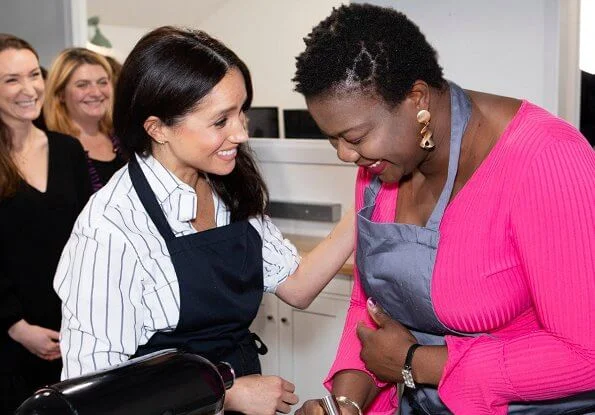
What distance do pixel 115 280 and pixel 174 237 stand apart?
0.14 metres

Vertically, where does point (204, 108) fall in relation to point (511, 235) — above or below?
above

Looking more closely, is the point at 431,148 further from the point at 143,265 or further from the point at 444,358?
the point at 143,265

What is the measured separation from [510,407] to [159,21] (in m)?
3.95

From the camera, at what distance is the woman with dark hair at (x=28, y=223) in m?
2.45

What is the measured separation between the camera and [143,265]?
4.45 ft

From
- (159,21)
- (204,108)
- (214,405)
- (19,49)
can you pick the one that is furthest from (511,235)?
(159,21)

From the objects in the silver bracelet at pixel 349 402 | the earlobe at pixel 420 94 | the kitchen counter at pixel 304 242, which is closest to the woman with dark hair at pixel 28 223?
the kitchen counter at pixel 304 242

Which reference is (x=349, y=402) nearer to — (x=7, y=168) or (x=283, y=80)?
(x=7, y=168)

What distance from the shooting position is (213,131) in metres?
1.45

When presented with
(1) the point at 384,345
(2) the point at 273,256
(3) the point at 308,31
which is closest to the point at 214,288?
(2) the point at 273,256

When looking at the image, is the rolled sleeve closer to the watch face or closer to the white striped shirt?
the white striped shirt

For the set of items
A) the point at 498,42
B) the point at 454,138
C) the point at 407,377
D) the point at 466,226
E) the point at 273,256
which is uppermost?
the point at 498,42

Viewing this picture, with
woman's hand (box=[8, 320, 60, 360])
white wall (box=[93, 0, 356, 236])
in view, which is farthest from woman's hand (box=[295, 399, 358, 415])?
white wall (box=[93, 0, 356, 236])

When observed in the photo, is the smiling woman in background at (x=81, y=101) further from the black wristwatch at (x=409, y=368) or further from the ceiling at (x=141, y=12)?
the black wristwatch at (x=409, y=368)
